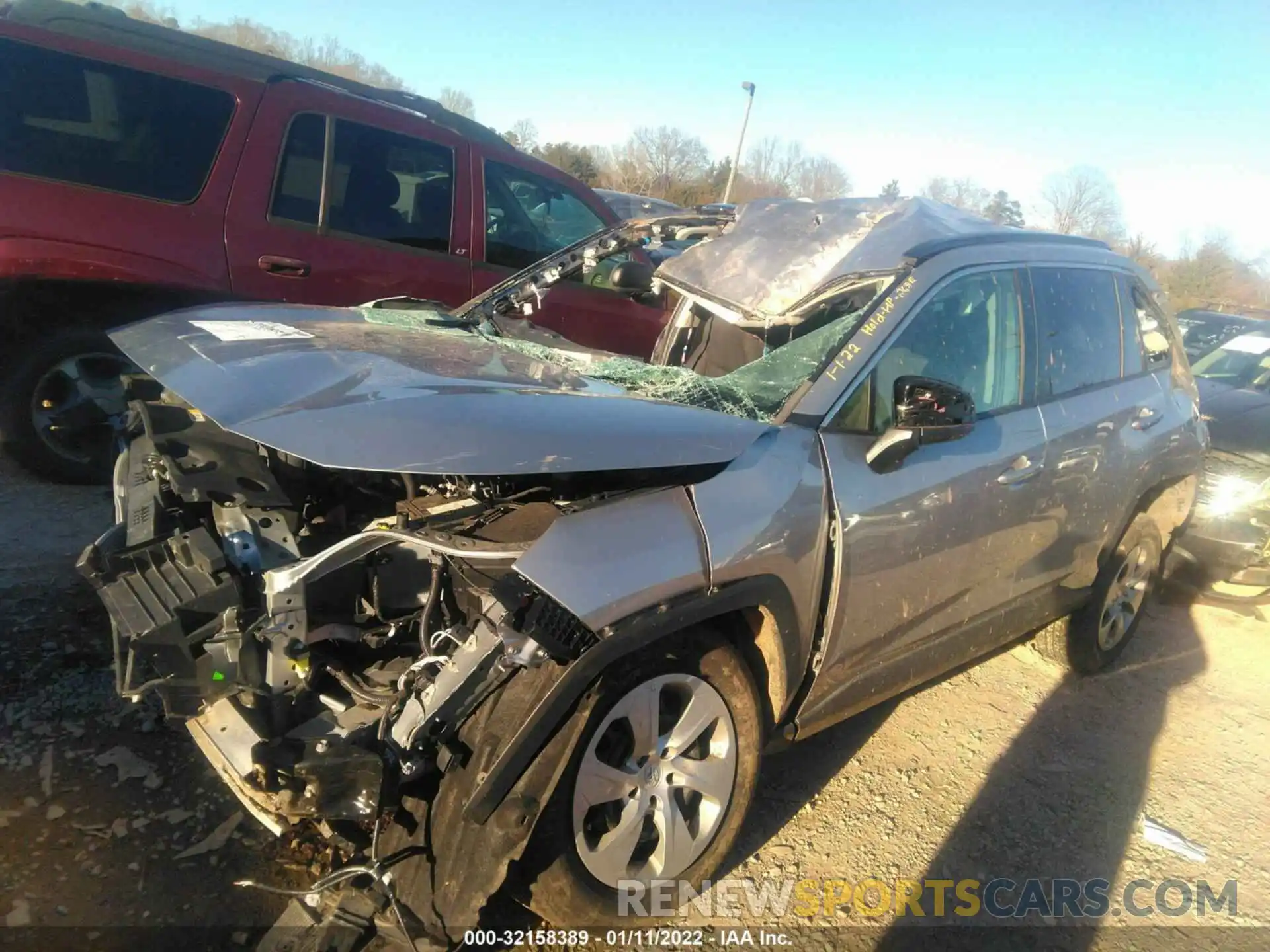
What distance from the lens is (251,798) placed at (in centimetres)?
205

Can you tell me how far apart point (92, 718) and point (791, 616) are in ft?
7.63

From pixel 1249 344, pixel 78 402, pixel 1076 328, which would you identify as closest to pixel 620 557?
pixel 1076 328

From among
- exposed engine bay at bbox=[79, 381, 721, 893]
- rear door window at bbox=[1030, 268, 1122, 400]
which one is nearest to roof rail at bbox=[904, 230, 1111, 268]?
rear door window at bbox=[1030, 268, 1122, 400]

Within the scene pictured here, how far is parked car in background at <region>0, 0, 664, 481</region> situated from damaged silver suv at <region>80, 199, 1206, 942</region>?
1168mm

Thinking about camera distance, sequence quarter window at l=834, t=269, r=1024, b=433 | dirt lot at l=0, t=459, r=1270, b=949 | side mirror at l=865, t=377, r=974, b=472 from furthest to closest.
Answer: quarter window at l=834, t=269, r=1024, b=433 → side mirror at l=865, t=377, r=974, b=472 → dirt lot at l=0, t=459, r=1270, b=949

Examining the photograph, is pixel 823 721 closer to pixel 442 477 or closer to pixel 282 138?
pixel 442 477

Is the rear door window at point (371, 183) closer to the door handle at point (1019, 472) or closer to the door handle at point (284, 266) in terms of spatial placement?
the door handle at point (284, 266)

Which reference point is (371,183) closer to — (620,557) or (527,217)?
(527,217)

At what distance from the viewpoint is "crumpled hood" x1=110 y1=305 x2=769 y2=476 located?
1.95m

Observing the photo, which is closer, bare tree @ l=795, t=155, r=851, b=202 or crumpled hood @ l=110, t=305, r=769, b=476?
crumpled hood @ l=110, t=305, r=769, b=476

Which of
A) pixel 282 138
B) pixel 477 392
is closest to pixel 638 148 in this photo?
pixel 282 138

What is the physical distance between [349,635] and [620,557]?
0.90 m

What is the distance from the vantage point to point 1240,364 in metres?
7.29

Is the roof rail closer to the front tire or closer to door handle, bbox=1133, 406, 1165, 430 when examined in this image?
door handle, bbox=1133, 406, 1165, 430
